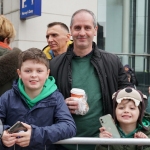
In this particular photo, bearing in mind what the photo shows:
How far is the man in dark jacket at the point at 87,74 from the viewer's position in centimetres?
320

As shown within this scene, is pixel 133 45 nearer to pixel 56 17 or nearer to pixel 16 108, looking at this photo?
pixel 56 17

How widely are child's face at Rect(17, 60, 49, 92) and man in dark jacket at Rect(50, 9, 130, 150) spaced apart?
15.5 inches

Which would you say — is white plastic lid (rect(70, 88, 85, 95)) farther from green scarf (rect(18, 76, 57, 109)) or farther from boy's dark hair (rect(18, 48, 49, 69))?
boy's dark hair (rect(18, 48, 49, 69))

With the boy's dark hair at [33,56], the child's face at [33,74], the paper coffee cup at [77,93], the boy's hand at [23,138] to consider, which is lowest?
the boy's hand at [23,138]

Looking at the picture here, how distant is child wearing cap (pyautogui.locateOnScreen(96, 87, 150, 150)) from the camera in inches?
119

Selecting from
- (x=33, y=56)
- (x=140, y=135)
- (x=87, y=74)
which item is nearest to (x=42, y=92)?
(x=33, y=56)

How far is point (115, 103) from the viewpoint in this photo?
10.3 ft

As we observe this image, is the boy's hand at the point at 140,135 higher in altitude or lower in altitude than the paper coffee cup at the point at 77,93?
lower

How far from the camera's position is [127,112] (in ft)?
9.95

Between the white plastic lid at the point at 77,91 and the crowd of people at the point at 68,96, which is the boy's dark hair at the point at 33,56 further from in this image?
the white plastic lid at the point at 77,91

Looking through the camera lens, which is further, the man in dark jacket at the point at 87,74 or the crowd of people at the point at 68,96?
the man in dark jacket at the point at 87,74

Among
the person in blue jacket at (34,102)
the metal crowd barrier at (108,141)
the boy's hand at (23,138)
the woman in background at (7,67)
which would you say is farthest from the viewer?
the woman in background at (7,67)

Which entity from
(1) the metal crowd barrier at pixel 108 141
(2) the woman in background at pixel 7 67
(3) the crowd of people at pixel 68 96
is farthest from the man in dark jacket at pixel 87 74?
(1) the metal crowd barrier at pixel 108 141

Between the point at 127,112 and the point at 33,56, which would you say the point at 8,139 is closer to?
the point at 33,56
